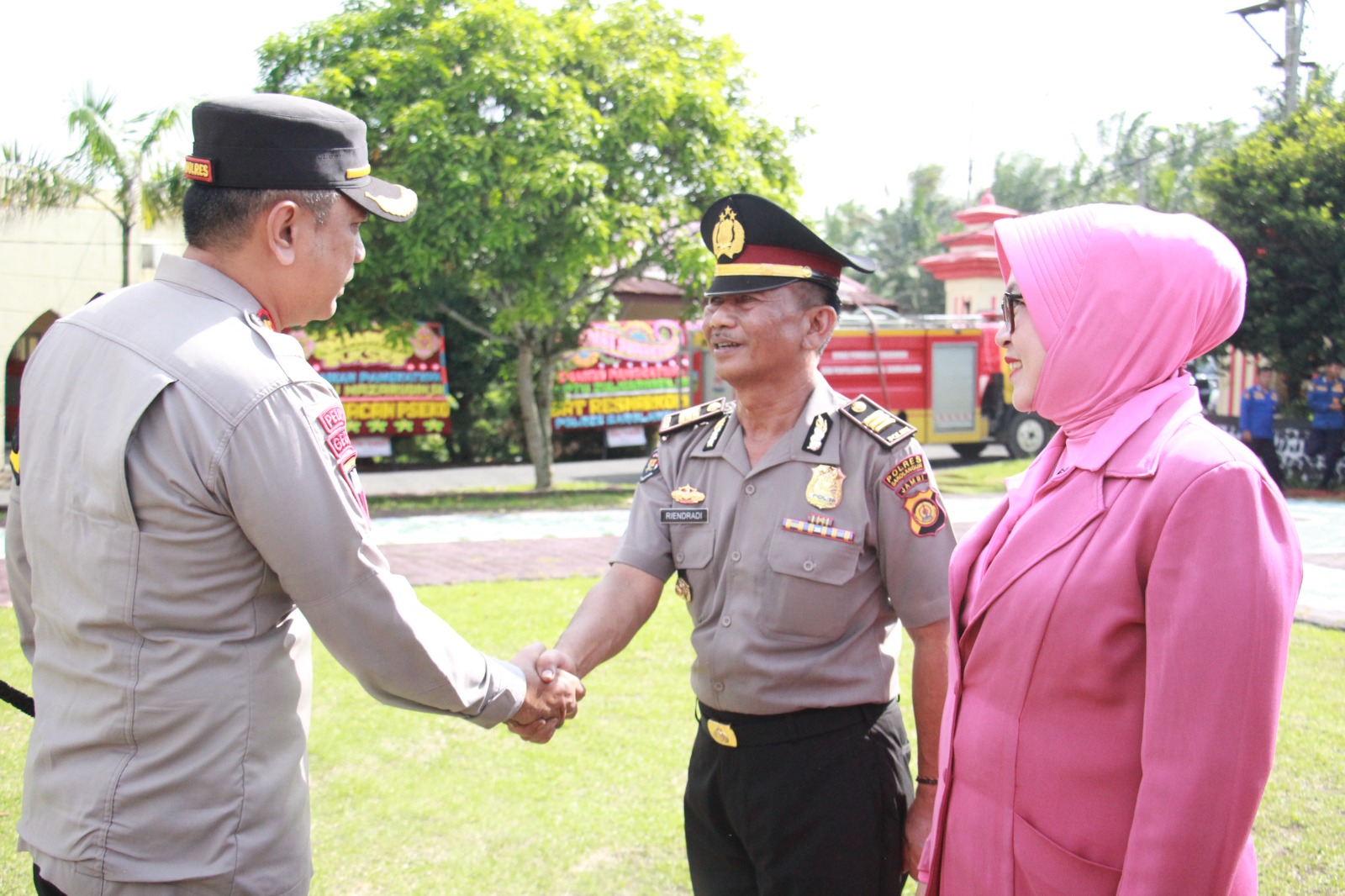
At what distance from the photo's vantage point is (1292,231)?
14.7m

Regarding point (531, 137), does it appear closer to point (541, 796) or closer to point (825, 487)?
point (541, 796)

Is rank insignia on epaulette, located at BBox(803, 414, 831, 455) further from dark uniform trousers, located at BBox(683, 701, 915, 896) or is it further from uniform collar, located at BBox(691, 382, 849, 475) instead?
dark uniform trousers, located at BBox(683, 701, 915, 896)

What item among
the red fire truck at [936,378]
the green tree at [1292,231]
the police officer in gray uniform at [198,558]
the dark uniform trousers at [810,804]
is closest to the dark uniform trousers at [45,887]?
the police officer in gray uniform at [198,558]

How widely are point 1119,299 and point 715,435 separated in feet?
4.08

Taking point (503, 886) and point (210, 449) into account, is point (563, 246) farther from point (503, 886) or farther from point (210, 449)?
point (210, 449)

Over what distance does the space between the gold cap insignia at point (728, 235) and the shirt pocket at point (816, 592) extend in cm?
75

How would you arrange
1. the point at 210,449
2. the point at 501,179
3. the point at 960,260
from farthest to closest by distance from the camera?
1. the point at 960,260
2. the point at 501,179
3. the point at 210,449

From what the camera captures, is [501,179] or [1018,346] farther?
[501,179]

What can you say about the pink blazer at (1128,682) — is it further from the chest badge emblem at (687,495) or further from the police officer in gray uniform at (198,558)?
the police officer in gray uniform at (198,558)

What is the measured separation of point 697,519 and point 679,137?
33.1ft

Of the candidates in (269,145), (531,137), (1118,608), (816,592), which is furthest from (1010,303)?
(531,137)

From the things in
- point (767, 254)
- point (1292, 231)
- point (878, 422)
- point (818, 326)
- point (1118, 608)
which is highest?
point (1292, 231)

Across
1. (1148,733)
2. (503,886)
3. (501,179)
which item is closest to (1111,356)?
(1148,733)

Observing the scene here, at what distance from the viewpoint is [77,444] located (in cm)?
175
